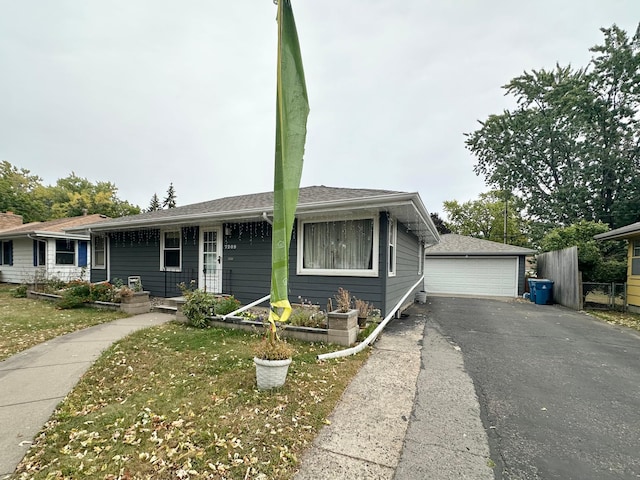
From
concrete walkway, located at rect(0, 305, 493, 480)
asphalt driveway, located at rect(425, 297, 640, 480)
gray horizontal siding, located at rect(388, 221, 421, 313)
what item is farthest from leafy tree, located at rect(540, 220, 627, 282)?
concrete walkway, located at rect(0, 305, 493, 480)

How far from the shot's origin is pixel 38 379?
3529mm

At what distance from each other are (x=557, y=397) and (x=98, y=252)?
13247mm

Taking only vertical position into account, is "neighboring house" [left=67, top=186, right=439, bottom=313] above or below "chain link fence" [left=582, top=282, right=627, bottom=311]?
above

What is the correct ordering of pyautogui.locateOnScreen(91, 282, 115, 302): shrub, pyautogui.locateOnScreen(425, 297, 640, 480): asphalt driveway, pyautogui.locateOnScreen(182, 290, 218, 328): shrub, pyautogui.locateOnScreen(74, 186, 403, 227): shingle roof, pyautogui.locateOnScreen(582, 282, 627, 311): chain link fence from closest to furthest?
pyautogui.locateOnScreen(425, 297, 640, 480): asphalt driveway
pyautogui.locateOnScreen(182, 290, 218, 328): shrub
pyautogui.locateOnScreen(74, 186, 403, 227): shingle roof
pyautogui.locateOnScreen(91, 282, 115, 302): shrub
pyautogui.locateOnScreen(582, 282, 627, 311): chain link fence

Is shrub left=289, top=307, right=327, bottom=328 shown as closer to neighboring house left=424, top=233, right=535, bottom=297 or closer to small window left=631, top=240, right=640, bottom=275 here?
small window left=631, top=240, right=640, bottom=275

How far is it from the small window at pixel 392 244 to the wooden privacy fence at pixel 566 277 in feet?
24.5

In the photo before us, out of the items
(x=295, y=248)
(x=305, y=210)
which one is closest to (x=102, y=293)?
(x=295, y=248)

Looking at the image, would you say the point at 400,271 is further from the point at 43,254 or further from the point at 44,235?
the point at 43,254

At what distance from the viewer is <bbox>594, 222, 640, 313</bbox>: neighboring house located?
923 cm

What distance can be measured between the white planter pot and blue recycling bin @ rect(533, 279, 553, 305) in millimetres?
12275

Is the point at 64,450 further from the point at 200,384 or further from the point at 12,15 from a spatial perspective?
the point at 12,15

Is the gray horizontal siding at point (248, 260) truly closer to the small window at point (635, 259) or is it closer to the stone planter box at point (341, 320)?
the stone planter box at point (341, 320)

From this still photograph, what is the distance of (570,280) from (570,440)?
10.4 metres

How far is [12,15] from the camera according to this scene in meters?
6.79
